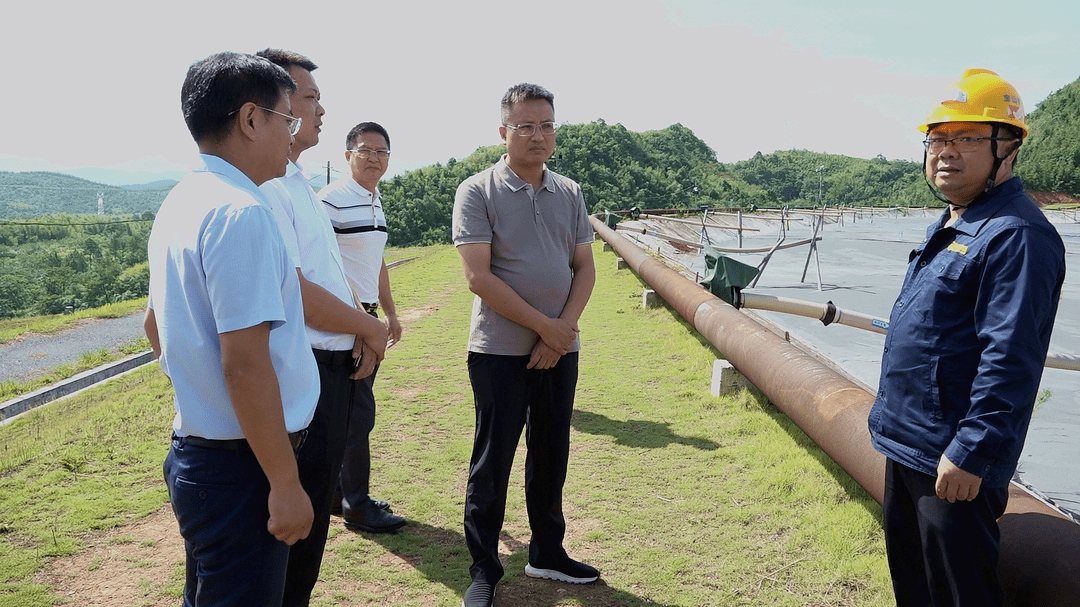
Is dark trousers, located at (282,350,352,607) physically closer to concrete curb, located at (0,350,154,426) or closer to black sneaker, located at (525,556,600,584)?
black sneaker, located at (525,556,600,584)

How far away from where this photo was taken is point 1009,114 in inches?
84.0

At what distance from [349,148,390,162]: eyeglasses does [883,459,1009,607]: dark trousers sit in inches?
115

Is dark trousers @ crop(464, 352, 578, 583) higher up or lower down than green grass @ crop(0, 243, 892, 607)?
higher up

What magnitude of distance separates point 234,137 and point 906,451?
194 cm

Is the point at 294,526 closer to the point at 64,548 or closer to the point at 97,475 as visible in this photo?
the point at 64,548

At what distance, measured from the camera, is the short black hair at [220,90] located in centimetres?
170

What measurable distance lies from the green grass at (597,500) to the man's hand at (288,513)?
159 cm

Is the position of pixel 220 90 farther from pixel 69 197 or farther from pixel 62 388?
pixel 69 197

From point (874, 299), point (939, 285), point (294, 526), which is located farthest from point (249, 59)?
point (874, 299)

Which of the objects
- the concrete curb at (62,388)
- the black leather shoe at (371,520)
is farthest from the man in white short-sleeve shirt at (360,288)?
the concrete curb at (62,388)

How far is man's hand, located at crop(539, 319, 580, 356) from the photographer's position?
2988mm

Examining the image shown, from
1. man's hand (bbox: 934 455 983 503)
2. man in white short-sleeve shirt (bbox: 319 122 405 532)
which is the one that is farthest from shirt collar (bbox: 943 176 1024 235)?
man in white short-sleeve shirt (bbox: 319 122 405 532)

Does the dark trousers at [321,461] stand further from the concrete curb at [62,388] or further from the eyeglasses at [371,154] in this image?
the concrete curb at [62,388]

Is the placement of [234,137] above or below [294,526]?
above
